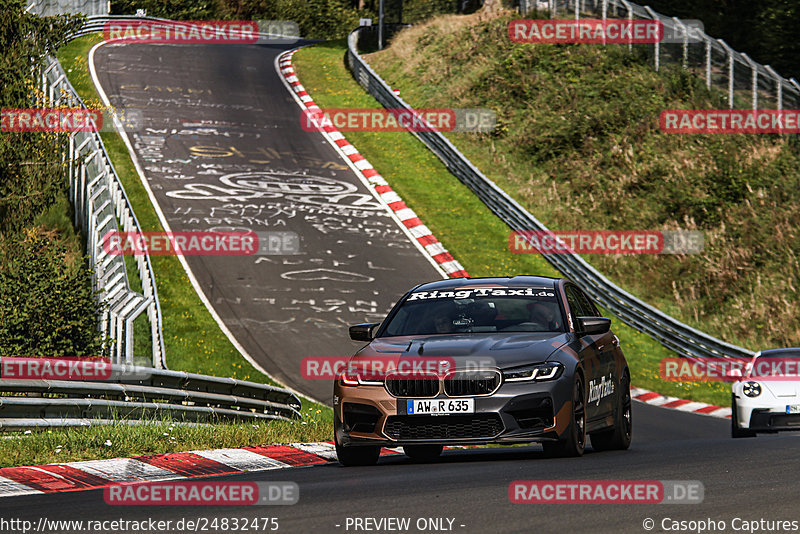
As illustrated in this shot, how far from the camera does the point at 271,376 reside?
19.8 m

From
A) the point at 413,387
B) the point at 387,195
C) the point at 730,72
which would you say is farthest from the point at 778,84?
the point at 413,387

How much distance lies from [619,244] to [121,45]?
28.2 meters

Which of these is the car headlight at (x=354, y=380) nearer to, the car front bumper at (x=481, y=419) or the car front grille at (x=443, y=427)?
the car front bumper at (x=481, y=419)

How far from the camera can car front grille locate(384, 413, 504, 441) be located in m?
9.09

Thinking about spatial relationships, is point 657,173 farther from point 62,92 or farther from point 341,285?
point 62,92

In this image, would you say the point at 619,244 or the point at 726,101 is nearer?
the point at 619,244

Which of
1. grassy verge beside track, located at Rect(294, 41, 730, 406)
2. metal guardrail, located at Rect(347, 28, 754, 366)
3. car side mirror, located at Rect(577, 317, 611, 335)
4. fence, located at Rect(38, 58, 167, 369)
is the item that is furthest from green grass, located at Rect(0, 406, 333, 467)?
metal guardrail, located at Rect(347, 28, 754, 366)

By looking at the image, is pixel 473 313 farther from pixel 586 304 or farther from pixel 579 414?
pixel 586 304

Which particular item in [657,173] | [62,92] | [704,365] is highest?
[62,92]

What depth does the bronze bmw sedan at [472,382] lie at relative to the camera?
910 centimetres

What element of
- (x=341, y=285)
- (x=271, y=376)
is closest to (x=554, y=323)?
(x=271, y=376)

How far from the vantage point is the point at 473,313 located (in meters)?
10.3

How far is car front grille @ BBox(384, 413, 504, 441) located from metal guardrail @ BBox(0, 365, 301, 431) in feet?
11.9

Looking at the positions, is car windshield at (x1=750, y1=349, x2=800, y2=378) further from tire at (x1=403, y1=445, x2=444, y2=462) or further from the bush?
the bush
